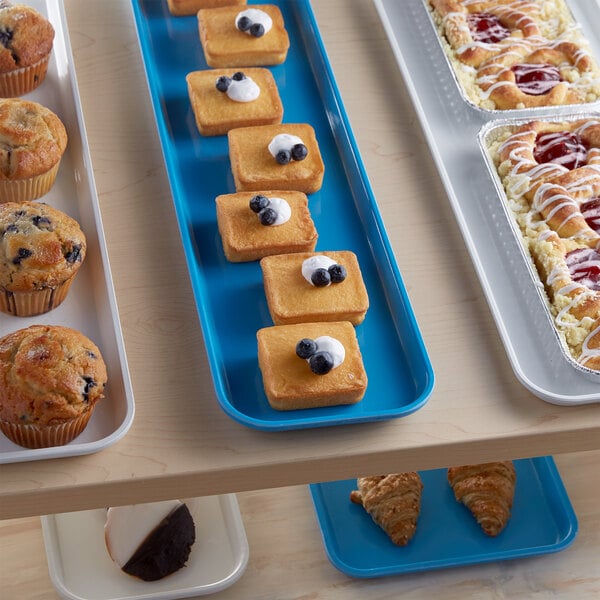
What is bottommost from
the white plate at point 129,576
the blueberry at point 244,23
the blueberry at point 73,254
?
the white plate at point 129,576

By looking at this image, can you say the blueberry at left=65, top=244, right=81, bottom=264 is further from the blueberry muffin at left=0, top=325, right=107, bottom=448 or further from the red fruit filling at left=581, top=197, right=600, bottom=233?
the red fruit filling at left=581, top=197, right=600, bottom=233

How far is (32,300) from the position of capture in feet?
5.45

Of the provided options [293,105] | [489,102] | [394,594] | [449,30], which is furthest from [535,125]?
[394,594]

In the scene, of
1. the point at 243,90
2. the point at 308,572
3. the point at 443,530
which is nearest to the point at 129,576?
the point at 308,572

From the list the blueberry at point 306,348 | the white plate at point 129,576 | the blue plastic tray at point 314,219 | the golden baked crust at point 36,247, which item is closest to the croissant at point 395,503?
the white plate at point 129,576

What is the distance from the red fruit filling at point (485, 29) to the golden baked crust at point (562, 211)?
30cm

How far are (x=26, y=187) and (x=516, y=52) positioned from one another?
3.65ft

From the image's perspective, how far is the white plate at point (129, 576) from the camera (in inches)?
81.4

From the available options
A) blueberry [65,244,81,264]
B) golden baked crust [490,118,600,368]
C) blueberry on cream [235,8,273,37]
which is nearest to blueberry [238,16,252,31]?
blueberry on cream [235,8,273,37]

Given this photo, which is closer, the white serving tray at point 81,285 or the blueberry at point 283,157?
the white serving tray at point 81,285

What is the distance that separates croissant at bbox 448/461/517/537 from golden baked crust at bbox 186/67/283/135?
0.87 metres

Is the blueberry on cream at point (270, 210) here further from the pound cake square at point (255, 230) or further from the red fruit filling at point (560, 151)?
the red fruit filling at point (560, 151)

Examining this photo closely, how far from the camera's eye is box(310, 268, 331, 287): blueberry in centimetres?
169

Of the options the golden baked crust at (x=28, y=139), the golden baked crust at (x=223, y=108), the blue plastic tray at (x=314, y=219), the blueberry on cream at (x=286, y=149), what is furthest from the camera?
the golden baked crust at (x=223, y=108)
